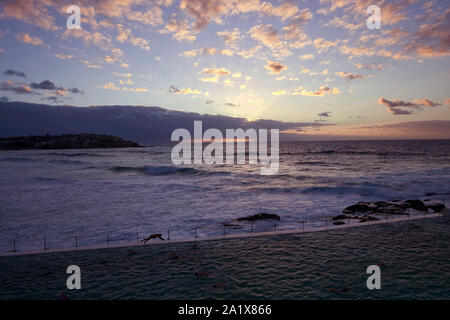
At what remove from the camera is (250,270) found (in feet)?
31.8

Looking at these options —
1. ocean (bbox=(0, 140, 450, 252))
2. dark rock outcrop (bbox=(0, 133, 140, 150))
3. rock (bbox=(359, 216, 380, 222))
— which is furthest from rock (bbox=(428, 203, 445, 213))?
dark rock outcrop (bbox=(0, 133, 140, 150))

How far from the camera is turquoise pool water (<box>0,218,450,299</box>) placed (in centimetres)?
822

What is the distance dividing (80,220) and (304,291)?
16.2 metres

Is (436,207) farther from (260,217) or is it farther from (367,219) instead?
(260,217)

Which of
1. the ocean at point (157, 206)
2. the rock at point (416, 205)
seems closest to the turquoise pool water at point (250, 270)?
the ocean at point (157, 206)

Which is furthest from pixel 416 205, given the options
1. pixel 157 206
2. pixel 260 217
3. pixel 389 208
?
pixel 157 206

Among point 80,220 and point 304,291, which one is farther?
point 80,220

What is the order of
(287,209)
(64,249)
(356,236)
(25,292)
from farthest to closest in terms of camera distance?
(287,209)
(356,236)
(64,249)
(25,292)

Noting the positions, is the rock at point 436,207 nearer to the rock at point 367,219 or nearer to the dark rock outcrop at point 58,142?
the rock at point 367,219

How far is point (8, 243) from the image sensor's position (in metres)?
13.3

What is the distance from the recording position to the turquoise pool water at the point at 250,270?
8.22 m
